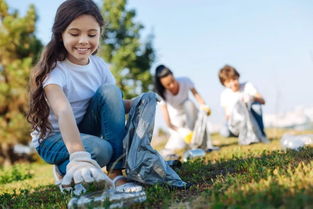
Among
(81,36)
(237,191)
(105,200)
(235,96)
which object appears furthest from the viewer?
(235,96)

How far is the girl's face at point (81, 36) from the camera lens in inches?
134

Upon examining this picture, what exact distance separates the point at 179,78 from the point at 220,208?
6.42 m

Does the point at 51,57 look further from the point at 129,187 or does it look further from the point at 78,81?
the point at 129,187

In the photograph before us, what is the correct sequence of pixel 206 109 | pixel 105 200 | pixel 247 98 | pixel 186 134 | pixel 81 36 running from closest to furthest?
1. pixel 105 200
2. pixel 81 36
3. pixel 206 109
4. pixel 186 134
5. pixel 247 98

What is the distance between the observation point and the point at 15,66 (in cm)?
1524

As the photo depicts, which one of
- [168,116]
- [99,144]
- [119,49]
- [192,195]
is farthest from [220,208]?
[119,49]

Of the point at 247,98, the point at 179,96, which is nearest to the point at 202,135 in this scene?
the point at 179,96

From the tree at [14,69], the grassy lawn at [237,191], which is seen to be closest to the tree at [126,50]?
the tree at [14,69]

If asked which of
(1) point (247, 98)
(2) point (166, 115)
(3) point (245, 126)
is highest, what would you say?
(1) point (247, 98)

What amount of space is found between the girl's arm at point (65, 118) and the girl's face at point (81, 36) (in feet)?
1.25

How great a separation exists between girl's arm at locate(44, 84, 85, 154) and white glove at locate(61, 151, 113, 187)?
22 centimetres

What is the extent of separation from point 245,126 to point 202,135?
0.87 m

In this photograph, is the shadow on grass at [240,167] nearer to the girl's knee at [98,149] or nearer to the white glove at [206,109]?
the girl's knee at [98,149]

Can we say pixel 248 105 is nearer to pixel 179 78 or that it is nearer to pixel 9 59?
pixel 179 78
